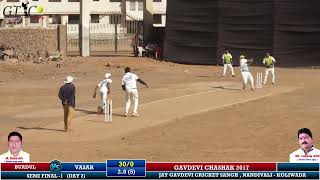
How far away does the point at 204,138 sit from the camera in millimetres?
17219

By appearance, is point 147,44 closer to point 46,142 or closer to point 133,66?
point 133,66

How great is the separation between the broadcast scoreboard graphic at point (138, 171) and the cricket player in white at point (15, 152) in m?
0.12

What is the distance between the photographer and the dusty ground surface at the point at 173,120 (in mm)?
15273

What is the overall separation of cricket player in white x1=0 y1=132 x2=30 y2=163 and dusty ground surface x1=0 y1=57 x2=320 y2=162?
21.4ft

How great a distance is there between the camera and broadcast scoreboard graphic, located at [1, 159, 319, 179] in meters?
7.77

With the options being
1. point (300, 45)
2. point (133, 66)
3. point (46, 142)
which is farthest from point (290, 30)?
point (46, 142)

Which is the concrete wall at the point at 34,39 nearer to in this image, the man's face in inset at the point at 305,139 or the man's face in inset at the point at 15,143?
the man's face in inset at the point at 15,143

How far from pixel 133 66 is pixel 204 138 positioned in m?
26.2

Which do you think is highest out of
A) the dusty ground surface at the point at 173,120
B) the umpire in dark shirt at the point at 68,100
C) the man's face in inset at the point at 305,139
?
the man's face in inset at the point at 305,139

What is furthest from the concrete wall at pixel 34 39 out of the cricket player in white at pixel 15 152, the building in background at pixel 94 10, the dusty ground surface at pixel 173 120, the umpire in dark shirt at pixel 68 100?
the cricket player in white at pixel 15 152

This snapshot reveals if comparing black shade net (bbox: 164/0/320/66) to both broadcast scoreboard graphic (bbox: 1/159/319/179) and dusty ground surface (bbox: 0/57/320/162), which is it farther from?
broadcast scoreboard graphic (bbox: 1/159/319/179)

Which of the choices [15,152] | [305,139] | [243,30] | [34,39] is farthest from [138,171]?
[34,39]

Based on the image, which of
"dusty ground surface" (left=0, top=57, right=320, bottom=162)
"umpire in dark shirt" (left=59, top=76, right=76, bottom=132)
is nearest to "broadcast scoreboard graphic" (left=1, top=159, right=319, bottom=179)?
"dusty ground surface" (left=0, top=57, right=320, bottom=162)

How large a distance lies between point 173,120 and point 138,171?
40.0 ft
